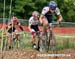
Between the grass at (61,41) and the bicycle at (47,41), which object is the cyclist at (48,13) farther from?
the grass at (61,41)

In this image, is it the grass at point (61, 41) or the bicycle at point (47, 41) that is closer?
the bicycle at point (47, 41)

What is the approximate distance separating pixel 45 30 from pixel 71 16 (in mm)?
37074

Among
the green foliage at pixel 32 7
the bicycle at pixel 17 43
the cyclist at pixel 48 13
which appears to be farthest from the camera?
the green foliage at pixel 32 7

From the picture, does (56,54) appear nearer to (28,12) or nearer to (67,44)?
(67,44)

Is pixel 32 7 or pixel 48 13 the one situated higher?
pixel 48 13

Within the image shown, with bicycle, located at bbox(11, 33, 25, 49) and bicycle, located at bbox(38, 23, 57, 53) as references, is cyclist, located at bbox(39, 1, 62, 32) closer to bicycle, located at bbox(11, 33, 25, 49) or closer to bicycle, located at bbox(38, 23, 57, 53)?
bicycle, located at bbox(38, 23, 57, 53)

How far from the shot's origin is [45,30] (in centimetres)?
1226

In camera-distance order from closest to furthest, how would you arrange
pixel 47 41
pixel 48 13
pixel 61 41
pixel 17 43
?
1. pixel 48 13
2. pixel 47 41
3. pixel 17 43
4. pixel 61 41

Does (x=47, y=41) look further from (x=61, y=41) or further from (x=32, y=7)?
(x=32, y=7)

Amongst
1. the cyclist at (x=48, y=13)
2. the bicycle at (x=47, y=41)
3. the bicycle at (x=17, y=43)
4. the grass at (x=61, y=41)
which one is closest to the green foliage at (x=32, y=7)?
the grass at (x=61, y=41)

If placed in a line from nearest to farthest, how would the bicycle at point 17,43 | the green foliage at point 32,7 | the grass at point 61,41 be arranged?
the bicycle at point 17,43
the grass at point 61,41
the green foliage at point 32,7

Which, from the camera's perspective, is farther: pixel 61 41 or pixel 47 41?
pixel 61 41

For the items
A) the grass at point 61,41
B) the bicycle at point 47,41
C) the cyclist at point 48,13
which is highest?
the cyclist at point 48,13

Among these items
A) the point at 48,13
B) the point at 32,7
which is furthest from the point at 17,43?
the point at 32,7
